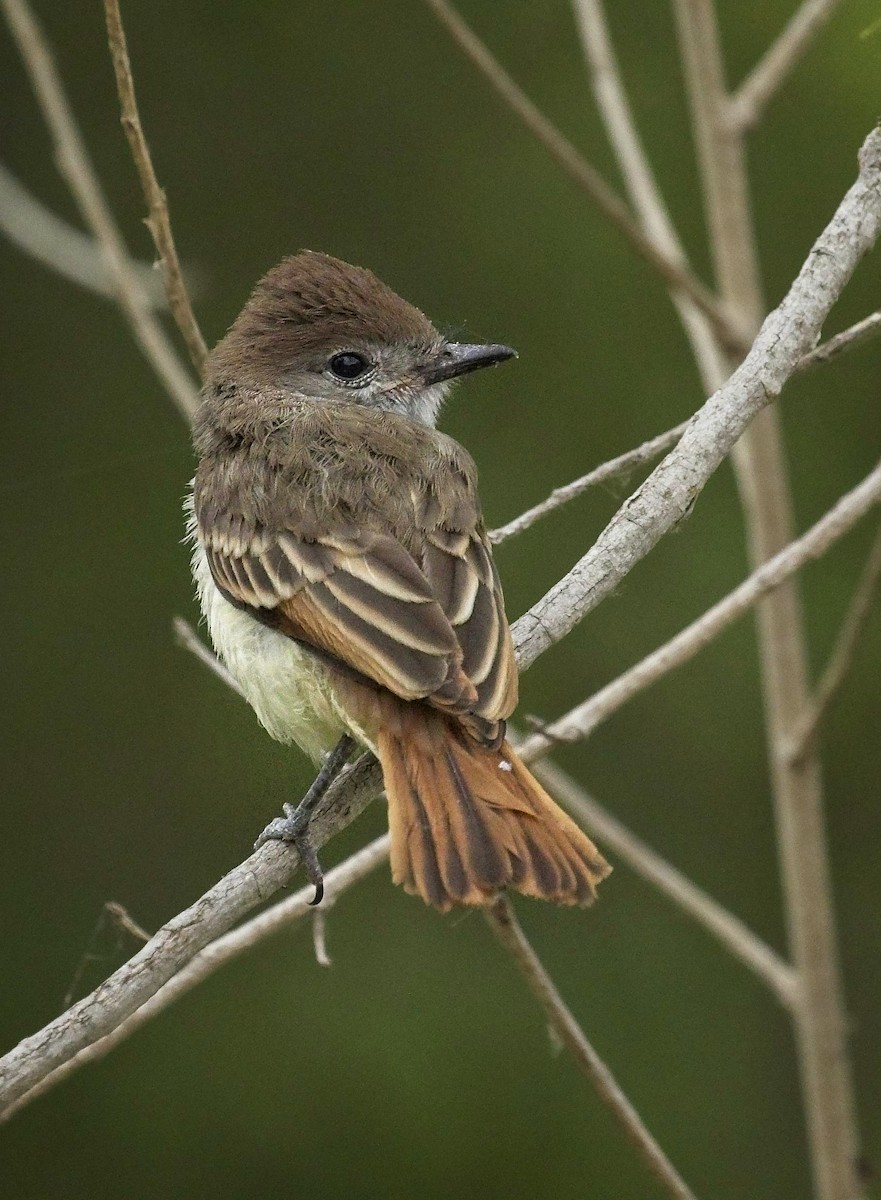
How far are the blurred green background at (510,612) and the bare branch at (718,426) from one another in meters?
2.88

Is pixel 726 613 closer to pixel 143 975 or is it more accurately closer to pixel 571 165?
pixel 571 165

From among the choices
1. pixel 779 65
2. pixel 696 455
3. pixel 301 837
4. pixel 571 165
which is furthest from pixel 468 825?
pixel 779 65

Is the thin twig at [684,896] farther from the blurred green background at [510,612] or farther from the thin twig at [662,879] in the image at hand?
the blurred green background at [510,612]

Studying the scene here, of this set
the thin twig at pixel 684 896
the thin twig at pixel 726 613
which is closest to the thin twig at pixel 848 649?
the thin twig at pixel 726 613

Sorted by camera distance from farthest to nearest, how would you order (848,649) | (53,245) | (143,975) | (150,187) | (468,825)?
(53,245) < (848,649) < (150,187) < (468,825) < (143,975)

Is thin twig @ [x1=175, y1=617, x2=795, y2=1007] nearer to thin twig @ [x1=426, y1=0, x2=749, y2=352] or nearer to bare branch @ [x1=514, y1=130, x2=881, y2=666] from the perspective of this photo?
bare branch @ [x1=514, y1=130, x2=881, y2=666]

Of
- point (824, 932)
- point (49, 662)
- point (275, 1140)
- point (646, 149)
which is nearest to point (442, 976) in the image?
point (275, 1140)

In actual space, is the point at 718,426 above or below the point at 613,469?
below

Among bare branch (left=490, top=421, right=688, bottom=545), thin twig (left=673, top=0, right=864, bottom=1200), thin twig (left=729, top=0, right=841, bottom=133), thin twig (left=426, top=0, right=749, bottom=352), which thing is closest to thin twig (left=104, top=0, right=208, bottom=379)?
thin twig (left=426, top=0, right=749, bottom=352)

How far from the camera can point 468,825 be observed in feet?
10.2

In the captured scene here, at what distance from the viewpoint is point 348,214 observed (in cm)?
736

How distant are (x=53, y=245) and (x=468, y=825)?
107 inches

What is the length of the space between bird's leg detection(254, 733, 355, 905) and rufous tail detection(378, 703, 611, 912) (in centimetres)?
17

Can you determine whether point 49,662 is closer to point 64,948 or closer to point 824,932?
point 64,948
